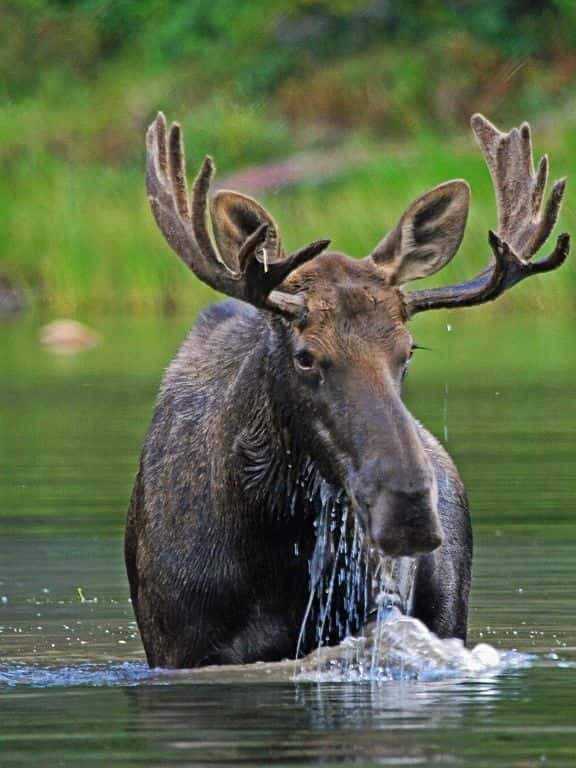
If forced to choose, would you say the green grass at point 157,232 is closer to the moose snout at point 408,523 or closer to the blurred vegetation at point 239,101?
the blurred vegetation at point 239,101

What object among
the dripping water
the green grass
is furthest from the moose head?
the green grass

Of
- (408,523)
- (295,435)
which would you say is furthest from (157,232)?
(408,523)

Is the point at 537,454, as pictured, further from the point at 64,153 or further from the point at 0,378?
the point at 64,153

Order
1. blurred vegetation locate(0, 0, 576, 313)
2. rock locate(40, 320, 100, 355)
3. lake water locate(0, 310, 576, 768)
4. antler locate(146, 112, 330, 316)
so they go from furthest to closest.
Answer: blurred vegetation locate(0, 0, 576, 313) < rock locate(40, 320, 100, 355) < antler locate(146, 112, 330, 316) < lake water locate(0, 310, 576, 768)

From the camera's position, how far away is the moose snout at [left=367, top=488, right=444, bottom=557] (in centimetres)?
772

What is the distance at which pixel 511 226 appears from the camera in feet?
30.0

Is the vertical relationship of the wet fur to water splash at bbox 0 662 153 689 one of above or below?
above

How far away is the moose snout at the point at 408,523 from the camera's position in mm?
7723

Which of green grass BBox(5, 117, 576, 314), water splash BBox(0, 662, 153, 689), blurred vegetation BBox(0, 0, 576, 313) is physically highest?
blurred vegetation BBox(0, 0, 576, 313)

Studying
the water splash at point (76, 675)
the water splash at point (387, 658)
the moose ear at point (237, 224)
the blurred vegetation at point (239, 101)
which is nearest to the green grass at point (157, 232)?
the blurred vegetation at point (239, 101)

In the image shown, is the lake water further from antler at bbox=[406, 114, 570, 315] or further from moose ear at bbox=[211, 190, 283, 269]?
moose ear at bbox=[211, 190, 283, 269]

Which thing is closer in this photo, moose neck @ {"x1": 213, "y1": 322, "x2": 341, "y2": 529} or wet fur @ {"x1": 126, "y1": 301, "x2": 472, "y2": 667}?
moose neck @ {"x1": 213, "y1": 322, "x2": 341, "y2": 529}

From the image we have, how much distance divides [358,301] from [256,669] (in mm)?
1296

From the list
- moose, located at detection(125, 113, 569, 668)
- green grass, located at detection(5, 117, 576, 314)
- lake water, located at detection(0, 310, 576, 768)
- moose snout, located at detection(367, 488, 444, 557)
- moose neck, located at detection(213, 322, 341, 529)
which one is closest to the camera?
lake water, located at detection(0, 310, 576, 768)
